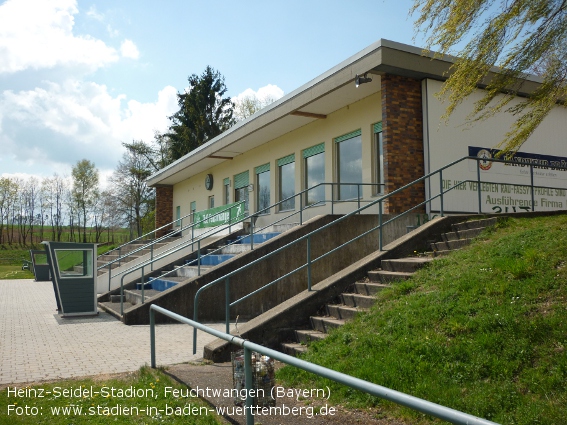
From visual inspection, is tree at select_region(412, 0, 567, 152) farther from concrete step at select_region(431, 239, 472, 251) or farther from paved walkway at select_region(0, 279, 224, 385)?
paved walkway at select_region(0, 279, 224, 385)

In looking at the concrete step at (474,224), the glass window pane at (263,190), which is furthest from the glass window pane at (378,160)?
the glass window pane at (263,190)

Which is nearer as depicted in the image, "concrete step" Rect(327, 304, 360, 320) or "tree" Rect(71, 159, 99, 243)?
"concrete step" Rect(327, 304, 360, 320)

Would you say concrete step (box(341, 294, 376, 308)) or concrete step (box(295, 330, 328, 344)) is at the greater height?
concrete step (box(341, 294, 376, 308))

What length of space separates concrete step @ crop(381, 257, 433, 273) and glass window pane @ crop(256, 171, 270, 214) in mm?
10163

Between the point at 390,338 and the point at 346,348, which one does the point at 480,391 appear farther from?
the point at 346,348

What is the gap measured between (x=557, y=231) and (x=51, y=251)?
10.1m

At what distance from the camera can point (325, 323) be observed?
24.5ft

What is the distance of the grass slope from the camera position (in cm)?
449

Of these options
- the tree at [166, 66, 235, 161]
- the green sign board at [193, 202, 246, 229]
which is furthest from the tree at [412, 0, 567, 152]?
the tree at [166, 66, 235, 161]

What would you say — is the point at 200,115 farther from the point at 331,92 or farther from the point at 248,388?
the point at 248,388

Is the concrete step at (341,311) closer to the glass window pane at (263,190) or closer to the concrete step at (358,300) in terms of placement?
the concrete step at (358,300)

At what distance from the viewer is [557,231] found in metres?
7.64

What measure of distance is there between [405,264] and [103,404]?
4916 millimetres

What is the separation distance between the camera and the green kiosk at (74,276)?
12.0m
